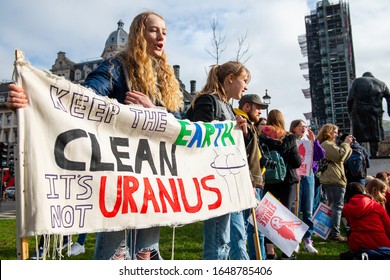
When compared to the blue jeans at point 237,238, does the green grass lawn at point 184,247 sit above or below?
below

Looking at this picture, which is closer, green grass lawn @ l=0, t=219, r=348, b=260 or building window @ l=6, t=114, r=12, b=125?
green grass lawn @ l=0, t=219, r=348, b=260

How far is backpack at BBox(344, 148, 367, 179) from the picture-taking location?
688cm

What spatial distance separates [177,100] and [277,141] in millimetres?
2112

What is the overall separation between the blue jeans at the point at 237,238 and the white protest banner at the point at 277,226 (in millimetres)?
878

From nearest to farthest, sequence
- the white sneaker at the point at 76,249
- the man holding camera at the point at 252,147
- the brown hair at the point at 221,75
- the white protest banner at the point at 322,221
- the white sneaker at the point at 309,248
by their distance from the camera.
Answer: the brown hair at the point at 221,75 → the man holding camera at the point at 252,147 → the white sneaker at the point at 76,249 → the white sneaker at the point at 309,248 → the white protest banner at the point at 322,221

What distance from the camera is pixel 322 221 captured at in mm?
6062

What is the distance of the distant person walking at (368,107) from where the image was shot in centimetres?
1136

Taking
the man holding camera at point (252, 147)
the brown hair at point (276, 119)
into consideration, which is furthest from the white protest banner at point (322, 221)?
the brown hair at point (276, 119)

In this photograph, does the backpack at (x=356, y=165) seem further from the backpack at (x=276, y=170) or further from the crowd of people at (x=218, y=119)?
the backpack at (x=276, y=170)

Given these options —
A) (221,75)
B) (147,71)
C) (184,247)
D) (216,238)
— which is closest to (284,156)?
(221,75)

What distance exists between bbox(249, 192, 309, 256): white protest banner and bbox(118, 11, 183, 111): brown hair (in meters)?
1.65

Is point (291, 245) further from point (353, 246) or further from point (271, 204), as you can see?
point (353, 246)

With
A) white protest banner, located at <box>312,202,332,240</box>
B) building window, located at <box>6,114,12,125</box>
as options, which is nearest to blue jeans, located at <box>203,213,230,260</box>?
white protest banner, located at <box>312,202,332,240</box>

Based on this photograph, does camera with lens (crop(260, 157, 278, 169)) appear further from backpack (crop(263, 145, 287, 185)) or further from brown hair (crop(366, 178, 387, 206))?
brown hair (crop(366, 178, 387, 206))
